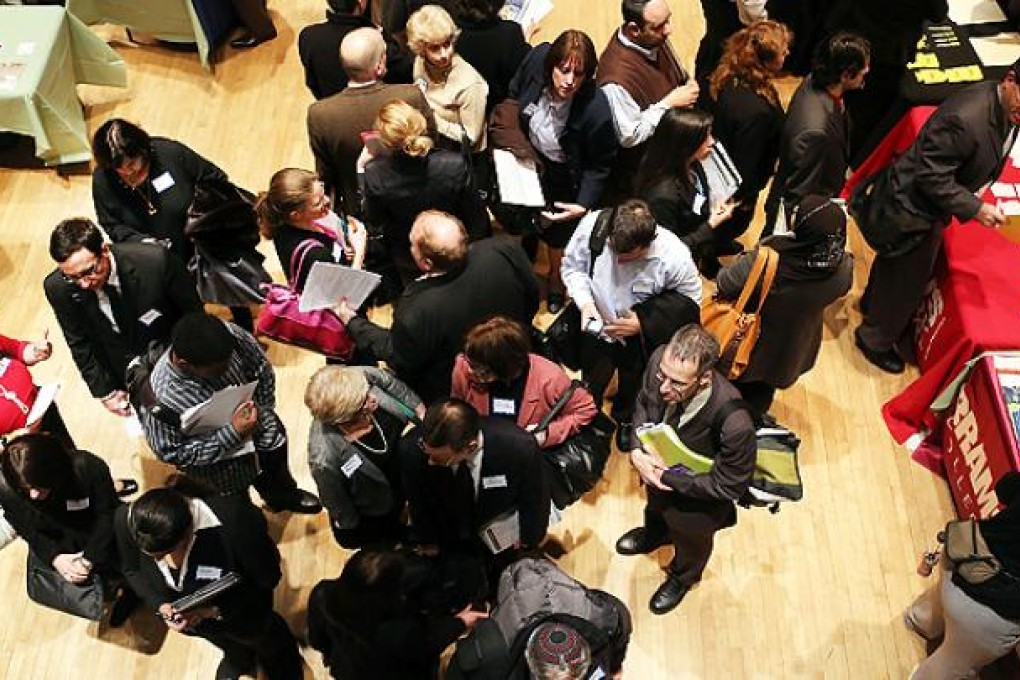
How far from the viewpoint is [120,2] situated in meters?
6.37

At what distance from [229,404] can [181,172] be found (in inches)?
49.4

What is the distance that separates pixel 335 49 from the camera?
4738mm

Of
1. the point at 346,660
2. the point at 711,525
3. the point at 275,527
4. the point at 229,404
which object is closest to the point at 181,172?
the point at 229,404

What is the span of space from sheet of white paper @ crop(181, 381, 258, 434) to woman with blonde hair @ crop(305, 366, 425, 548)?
0.86 ft

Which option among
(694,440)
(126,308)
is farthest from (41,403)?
(694,440)

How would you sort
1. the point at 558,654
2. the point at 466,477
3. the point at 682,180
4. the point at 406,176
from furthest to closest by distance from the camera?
the point at 682,180, the point at 406,176, the point at 466,477, the point at 558,654

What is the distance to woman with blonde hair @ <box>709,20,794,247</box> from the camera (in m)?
4.24

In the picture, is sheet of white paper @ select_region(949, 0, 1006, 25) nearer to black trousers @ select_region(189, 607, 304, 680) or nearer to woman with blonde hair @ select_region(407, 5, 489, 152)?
woman with blonde hair @ select_region(407, 5, 489, 152)

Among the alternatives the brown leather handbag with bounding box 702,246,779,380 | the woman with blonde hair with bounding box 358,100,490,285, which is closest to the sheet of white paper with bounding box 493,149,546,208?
the woman with blonde hair with bounding box 358,100,490,285

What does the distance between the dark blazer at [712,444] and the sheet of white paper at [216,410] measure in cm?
144

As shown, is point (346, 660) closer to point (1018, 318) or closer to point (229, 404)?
point (229, 404)

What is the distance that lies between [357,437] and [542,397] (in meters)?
→ 0.68

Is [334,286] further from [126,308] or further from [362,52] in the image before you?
[362,52]

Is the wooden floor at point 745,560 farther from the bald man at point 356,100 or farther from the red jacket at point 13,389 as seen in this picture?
the bald man at point 356,100
